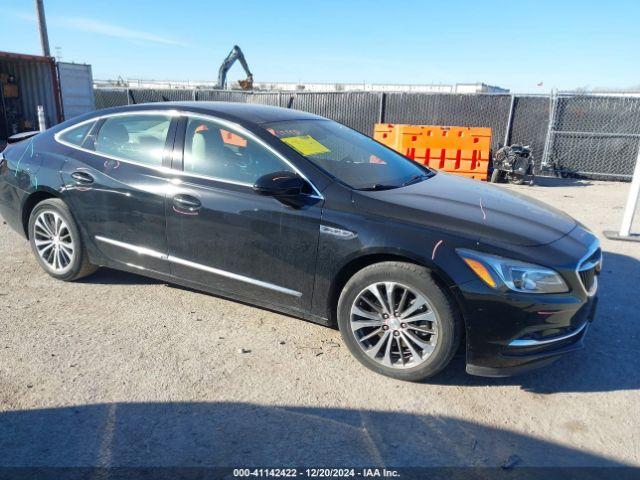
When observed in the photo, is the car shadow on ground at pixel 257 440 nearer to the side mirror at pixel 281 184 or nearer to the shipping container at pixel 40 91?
the side mirror at pixel 281 184

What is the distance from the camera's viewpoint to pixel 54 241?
14.3 ft

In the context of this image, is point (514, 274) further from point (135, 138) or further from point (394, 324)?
point (135, 138)

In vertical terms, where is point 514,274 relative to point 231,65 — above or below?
below

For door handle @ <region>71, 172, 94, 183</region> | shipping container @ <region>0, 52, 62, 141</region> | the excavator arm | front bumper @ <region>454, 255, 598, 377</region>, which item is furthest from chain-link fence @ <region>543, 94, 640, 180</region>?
the excavator arm

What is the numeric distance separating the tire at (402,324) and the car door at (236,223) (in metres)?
0.36

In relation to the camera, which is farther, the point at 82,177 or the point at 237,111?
the point at 82,177

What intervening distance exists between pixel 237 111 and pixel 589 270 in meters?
Result: 2.73

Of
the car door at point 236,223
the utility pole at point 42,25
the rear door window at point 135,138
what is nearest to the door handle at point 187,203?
the car door at point 236,223

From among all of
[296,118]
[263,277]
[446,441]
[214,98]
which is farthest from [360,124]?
[446,441]

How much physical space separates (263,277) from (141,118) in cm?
180

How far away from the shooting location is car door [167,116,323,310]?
3230 millimetres

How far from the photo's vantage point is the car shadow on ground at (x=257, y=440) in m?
2.32

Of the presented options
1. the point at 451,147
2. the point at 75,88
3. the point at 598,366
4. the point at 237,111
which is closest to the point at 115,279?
the point at 237,111

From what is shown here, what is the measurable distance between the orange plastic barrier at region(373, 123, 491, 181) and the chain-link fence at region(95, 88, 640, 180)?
1.79 m
